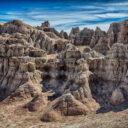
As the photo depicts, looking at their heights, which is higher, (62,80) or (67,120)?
(62,80)

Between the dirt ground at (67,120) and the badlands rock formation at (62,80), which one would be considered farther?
the badlands rock formation at (62,80)

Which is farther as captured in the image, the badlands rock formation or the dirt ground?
the badlands rock formation

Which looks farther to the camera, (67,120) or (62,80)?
(62,80)

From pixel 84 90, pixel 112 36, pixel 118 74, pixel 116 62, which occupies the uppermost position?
pixel 112 36

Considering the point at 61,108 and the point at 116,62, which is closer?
the point at 61,108

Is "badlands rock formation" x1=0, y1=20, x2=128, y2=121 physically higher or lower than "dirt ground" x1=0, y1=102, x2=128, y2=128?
higher

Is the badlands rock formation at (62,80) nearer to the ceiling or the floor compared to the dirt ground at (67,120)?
nearer to the ceiling

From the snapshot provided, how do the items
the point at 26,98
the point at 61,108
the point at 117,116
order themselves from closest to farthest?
the point at 117,116, the point at 61,108, the point at 26,98

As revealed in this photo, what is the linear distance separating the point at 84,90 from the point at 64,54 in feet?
29.4

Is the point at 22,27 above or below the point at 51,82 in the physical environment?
above

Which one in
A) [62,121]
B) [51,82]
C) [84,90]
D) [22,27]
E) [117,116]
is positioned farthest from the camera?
[22,27]

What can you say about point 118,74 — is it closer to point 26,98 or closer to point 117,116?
point 117,116

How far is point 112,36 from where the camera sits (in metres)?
56.6

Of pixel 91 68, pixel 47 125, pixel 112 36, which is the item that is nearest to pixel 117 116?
pixel 47 125
